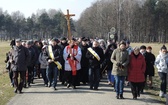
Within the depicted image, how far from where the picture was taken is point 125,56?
34.3ft

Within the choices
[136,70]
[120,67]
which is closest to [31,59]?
[120,67]

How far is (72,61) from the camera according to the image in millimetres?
12375

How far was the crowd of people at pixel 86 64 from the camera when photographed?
34.4ft

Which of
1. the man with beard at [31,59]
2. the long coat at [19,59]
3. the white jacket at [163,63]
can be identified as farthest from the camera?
the man with beard at [31,59]

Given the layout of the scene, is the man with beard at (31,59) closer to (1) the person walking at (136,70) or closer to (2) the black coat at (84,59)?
(2) the black coat at (84,59)

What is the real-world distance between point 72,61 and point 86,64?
4.05 ft

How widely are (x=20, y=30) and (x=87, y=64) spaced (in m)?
106

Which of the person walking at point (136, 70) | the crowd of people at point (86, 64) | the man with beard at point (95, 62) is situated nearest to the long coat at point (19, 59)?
the crowd of people at point (86, 64)

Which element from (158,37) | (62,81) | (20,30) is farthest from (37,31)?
(62,81)

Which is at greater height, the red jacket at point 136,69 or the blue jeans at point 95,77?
the red jacket at point 136,69

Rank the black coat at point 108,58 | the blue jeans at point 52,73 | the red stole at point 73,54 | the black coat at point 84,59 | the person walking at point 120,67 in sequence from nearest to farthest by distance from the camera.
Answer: the person walking at point 120,67 < the blue jeans at point 52,73 < the red stole at point 73,54 < the black coat at point 108,58 < the black coat at point 84,59

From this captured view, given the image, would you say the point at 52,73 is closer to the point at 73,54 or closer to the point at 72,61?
the point at 72,61

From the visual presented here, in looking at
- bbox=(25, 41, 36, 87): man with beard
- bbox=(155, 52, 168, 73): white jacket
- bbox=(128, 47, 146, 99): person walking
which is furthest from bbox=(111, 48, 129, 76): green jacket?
bbox=(25, 41, 36, 87): man with beard

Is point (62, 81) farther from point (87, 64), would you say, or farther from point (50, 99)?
point (50, 99)
